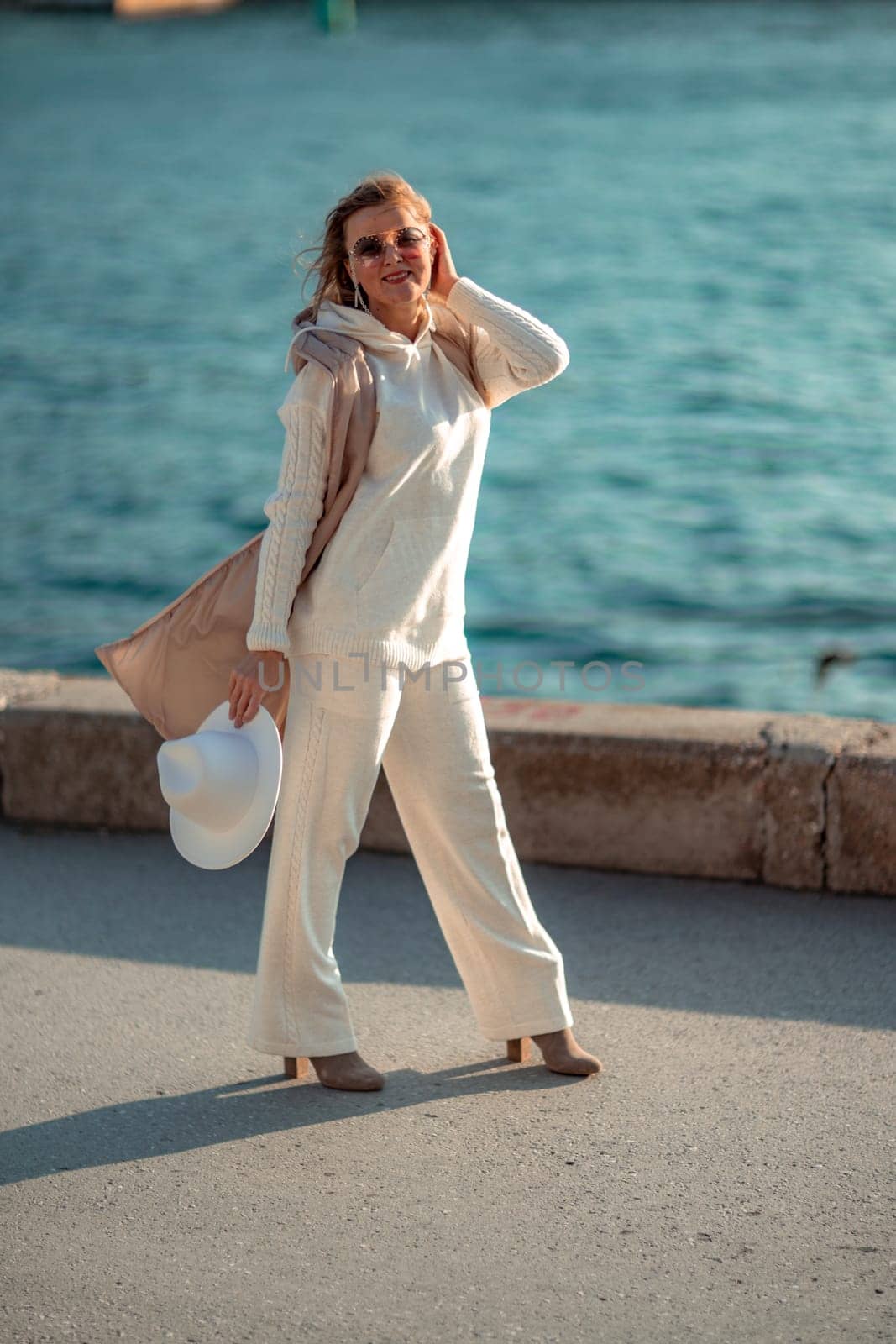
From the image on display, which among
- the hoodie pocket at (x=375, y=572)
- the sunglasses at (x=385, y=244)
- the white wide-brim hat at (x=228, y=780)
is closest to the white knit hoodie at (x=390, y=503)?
the hoodie pocket at (x=375, y=572)

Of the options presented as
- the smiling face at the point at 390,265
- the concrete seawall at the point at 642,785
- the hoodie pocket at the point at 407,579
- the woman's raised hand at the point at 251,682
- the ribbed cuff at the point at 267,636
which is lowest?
the concrete seawall at the point at 642,785

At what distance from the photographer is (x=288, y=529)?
347cm

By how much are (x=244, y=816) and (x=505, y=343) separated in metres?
1.16

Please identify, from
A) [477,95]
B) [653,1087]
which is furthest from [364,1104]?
[477,95]

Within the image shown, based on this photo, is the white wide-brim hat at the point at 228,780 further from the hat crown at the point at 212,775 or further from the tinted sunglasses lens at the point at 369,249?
the tinted sunglasses lens at the point at 369,249

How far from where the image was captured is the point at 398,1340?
2.79 m

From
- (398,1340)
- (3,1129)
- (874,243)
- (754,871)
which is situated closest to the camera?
(398,1340)

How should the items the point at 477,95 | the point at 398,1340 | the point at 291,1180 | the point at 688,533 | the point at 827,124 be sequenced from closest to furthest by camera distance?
the point at 398,1340
the point at 291,1180
the point at 688,533
the point at 827,124
the point at 477,95

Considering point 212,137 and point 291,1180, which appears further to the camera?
point 212,137

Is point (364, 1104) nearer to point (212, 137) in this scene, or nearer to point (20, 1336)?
point (20, 1336)

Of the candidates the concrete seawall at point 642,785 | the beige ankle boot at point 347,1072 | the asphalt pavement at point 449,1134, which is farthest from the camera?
the concrete seawall at point 642,785

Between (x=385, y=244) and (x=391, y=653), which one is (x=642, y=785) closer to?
(x=391, y=653)

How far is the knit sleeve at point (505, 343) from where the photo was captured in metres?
3.62

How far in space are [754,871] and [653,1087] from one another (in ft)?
4.23
